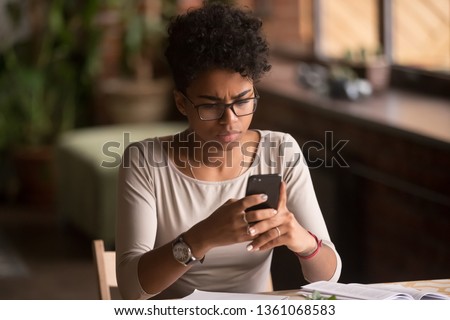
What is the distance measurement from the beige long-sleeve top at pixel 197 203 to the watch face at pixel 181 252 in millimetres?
112

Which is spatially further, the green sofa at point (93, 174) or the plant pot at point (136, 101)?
the plant pot at point (136, 101)

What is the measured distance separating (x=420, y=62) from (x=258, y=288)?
6.50 ft

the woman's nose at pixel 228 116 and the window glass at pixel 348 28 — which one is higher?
the window glass at pixel 348 28

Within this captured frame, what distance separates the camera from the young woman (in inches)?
62.6

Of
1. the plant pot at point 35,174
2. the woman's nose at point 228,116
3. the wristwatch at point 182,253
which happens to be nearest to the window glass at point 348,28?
the plant pot at point 35,174

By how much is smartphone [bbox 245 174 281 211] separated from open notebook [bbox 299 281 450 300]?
0.18 meters

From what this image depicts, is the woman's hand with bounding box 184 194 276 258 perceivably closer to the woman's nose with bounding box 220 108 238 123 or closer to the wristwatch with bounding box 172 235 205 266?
the wristwatch with bounding box 172 235 205 266

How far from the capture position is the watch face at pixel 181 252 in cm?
160

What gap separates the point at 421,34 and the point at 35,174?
87.2 inches

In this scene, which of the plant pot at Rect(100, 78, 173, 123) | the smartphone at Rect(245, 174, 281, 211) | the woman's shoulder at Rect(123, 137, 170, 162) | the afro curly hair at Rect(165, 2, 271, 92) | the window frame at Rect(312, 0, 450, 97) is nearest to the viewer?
the smartphone at Rect(245, 174, 281, 211)

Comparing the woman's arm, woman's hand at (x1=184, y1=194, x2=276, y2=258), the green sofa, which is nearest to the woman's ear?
the woman's arm

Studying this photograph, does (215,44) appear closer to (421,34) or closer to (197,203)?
(197,203)

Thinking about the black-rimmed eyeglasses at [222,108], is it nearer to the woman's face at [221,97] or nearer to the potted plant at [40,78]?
the woman's face at [221,97]
